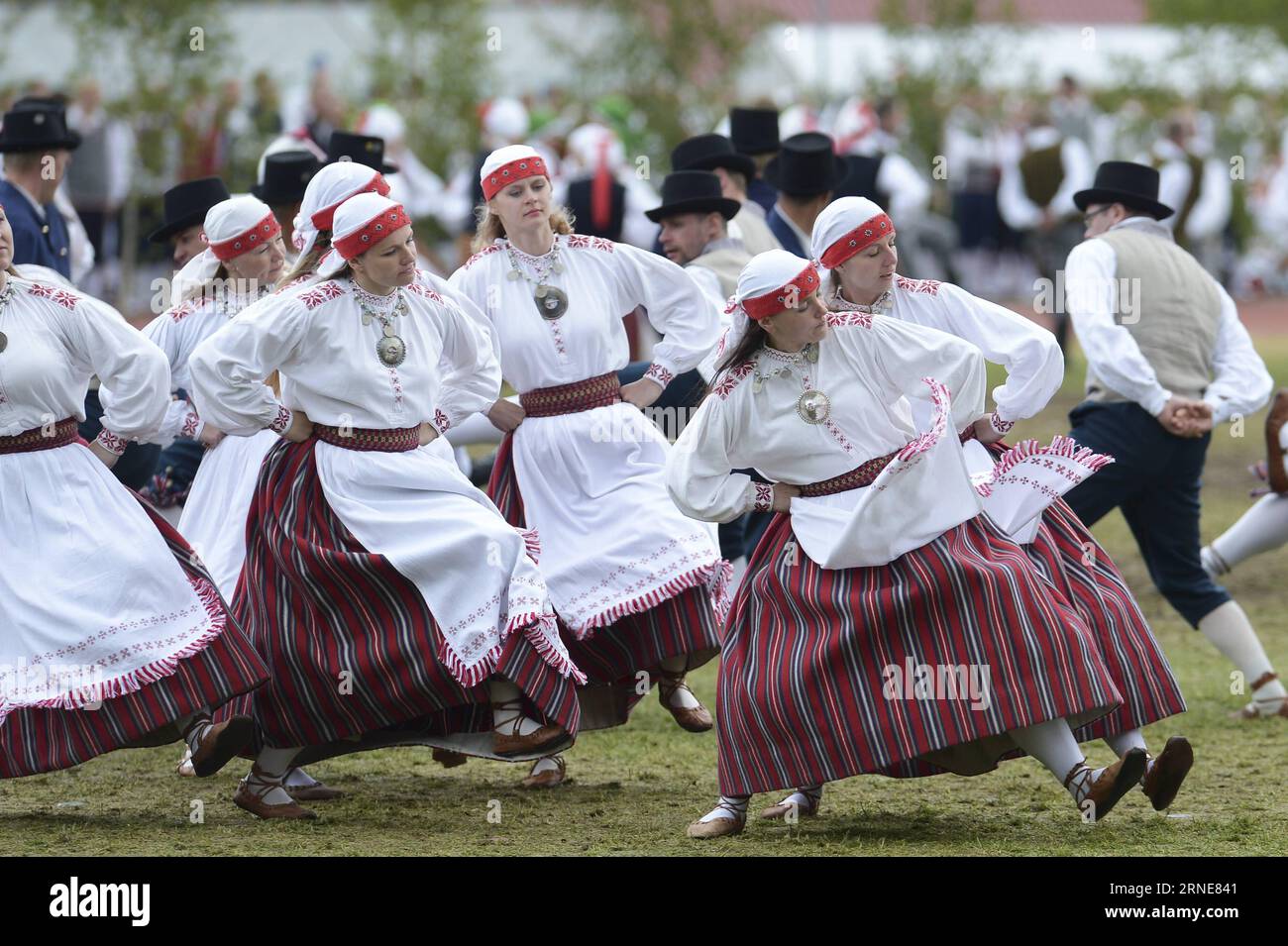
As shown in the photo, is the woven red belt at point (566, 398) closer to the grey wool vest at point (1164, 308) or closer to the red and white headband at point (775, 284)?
the red and white headband at point (775, 284)

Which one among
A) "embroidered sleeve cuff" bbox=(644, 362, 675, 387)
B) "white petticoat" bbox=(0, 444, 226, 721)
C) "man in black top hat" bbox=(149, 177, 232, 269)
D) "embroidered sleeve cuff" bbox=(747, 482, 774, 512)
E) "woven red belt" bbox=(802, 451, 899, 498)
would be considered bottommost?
"white petticoat" bbox=(0, 444, 226, 721)

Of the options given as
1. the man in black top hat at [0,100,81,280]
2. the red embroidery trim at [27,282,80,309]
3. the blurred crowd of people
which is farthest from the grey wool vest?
the blurred crowd of people

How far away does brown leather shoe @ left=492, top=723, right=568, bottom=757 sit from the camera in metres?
6.02

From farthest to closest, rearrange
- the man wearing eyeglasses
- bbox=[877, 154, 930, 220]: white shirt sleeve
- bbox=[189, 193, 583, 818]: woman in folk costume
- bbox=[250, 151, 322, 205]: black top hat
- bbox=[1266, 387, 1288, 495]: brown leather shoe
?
bbox=[877, 154, 930, 220]: white shirt sleeve, bbox=[250, 151, 322, 205]: black top hat, bbox=[1266, 387, 1288, 495]: brown leather shoe, the man wearing eyeglasses, bbox=[189, 193, 583, 818]: woman in folk costume

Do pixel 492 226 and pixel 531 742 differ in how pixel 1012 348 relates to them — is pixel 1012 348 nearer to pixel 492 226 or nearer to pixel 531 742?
pixel 531 742

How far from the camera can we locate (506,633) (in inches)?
233

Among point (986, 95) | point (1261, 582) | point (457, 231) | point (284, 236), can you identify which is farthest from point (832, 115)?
point (284, 236)

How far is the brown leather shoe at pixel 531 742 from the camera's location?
237 inches

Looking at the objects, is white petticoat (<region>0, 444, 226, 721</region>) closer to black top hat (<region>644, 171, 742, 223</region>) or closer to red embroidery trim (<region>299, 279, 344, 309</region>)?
red embroidery trim (<region>299, 279, 344, 309</region>)

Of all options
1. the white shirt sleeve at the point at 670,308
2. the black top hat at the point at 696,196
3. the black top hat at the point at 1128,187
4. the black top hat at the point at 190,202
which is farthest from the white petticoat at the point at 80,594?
the black top hat at the point at 1128,187

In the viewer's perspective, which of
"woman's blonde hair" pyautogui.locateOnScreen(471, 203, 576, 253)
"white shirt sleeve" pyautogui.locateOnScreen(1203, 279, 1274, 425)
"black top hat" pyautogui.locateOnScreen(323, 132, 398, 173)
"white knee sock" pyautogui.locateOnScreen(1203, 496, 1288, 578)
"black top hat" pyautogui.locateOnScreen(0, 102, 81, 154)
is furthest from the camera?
"black top hat" pyautogui.locateOnScreen(323, 132, 398, 173)

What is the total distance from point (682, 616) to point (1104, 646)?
4.64 feet

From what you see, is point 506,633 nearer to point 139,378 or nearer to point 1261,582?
point 139,378

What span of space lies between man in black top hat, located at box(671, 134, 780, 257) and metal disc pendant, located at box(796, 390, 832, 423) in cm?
290
